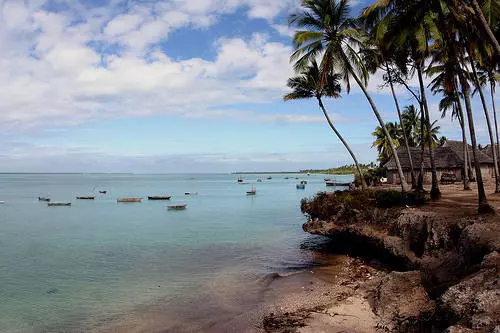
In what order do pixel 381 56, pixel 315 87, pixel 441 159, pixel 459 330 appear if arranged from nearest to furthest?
pixel 459 330, pixel 381 56, pixel 315 87, pixel 441 159

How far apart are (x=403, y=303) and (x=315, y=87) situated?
21492 millimetres

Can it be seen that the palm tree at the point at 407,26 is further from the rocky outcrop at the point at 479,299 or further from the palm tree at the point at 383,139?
the palm tree at the point at 383,139

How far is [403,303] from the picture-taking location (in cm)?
973

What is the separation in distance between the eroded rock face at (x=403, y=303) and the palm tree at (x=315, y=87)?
1768 centimetres

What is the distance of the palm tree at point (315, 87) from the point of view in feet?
93.7


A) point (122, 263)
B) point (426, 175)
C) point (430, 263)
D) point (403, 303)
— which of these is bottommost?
point (122, 263)

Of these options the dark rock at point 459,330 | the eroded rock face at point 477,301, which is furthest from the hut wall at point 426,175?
the dark rock at point 459,330

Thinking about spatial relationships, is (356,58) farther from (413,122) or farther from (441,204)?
(413,122)

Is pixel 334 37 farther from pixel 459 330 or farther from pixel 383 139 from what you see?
pixel 383 139

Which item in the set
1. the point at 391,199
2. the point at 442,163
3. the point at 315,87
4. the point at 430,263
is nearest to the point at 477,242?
the point at 430,263

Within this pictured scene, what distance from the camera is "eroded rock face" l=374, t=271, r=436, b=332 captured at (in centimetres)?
Result: 847

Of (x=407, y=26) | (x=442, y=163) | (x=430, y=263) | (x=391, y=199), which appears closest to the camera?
(x=430, y=263)

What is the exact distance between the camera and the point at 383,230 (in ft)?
53.5

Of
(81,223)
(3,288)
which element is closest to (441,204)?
(3,288)
